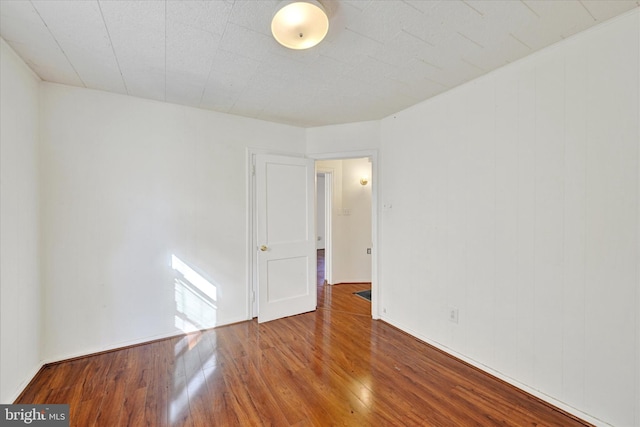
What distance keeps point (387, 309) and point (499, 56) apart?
8.55 ft

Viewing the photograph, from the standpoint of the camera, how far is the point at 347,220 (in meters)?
4.81

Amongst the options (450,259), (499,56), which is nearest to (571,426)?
(450,259)

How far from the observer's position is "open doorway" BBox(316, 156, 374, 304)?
4711mm

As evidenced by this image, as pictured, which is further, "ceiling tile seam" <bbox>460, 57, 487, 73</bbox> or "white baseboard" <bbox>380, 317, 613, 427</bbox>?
"ceiling tile seam" <bbox>460, 57, 487, 73</bbox>

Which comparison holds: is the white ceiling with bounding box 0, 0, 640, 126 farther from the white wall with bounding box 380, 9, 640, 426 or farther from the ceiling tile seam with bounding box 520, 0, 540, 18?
the white wall with bounding box 380, 9, 640, 426

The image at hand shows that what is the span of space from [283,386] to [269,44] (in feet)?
7.85

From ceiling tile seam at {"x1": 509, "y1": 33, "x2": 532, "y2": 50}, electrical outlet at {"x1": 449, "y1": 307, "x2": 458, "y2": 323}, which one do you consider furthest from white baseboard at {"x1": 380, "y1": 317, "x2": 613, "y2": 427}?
ceiling tile seam at {"x1": 509, "y1": 33, "x2": 532, "y2": 50}

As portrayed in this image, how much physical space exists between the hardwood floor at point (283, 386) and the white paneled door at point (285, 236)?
57 centimetres

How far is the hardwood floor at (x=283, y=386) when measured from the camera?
1.69 metres

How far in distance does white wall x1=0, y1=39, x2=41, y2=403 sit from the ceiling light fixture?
1798 mm

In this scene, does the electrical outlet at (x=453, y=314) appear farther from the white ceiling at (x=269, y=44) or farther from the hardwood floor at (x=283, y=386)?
the white ceiling at (x=269, y=44)

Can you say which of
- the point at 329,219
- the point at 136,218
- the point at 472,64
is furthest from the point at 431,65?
the point at 329,219

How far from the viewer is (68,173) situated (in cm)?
232

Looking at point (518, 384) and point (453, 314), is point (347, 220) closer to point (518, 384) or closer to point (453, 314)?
point (453, 314)
